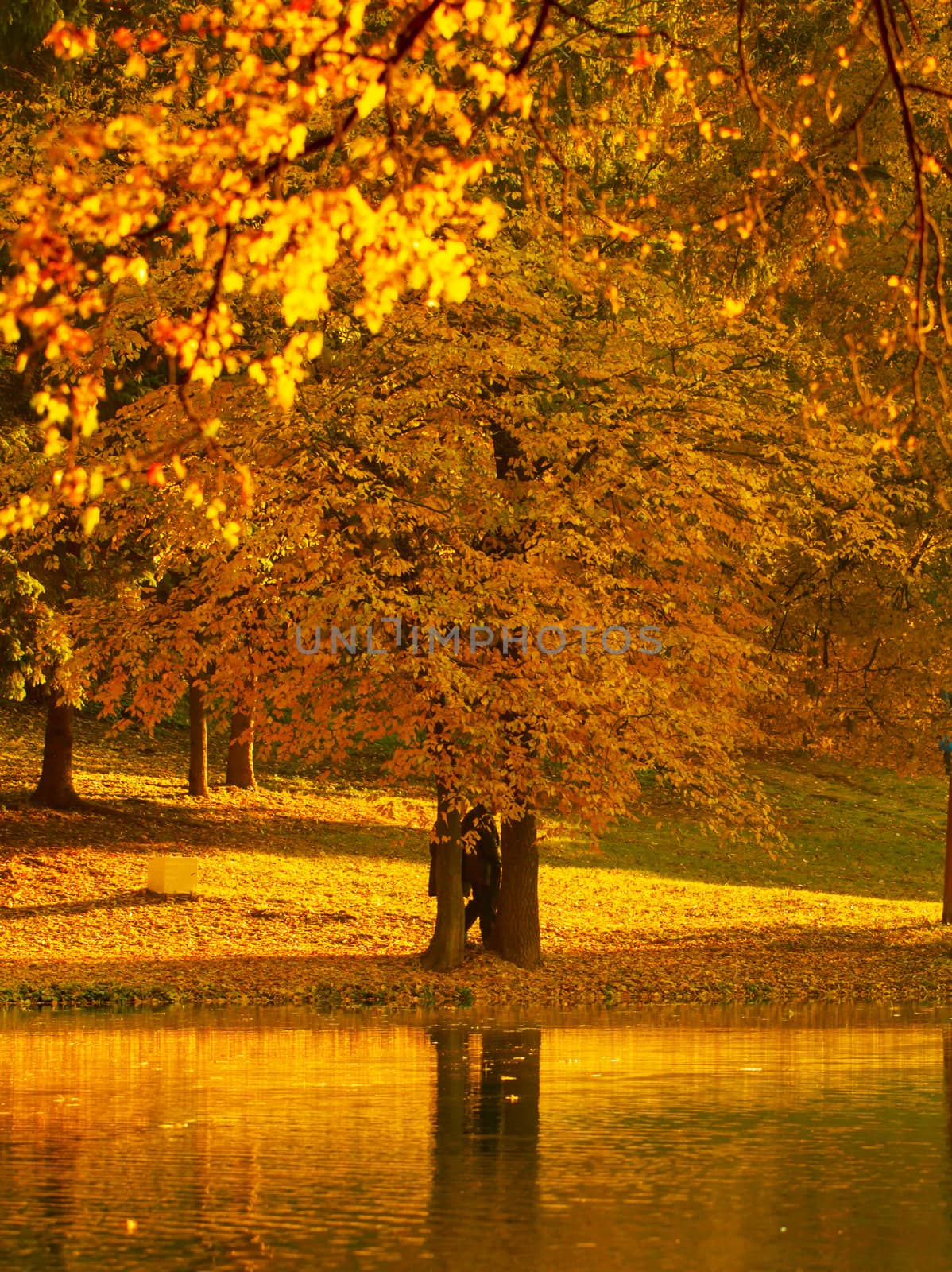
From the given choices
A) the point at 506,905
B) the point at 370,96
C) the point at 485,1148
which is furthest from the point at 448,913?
the point at 370,96

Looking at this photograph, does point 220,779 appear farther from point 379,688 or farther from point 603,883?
point 379,688

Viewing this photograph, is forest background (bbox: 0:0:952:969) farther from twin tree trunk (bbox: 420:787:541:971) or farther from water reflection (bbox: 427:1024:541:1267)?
water reflection (bbox: 427:1024:541:1267)

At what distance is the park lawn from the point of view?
64.8 ft

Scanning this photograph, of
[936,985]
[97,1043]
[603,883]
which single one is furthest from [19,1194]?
[603,883]

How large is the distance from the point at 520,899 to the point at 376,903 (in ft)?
21.2

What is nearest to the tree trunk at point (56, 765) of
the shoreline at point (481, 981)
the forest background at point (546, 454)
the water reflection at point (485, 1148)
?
the forest background at point (546, 454)

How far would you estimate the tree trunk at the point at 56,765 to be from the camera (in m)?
30.2

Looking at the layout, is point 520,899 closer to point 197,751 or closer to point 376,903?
point 376,903

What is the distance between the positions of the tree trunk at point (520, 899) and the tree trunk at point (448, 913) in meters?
0.59

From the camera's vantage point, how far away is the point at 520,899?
21.3 metres

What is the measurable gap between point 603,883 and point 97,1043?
18.5 meters

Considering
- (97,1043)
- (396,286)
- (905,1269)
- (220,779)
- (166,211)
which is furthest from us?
(220,779)

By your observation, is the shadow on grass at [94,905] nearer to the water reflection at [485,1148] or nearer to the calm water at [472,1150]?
the calm water at [472,1150]

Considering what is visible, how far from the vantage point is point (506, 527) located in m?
18.4
